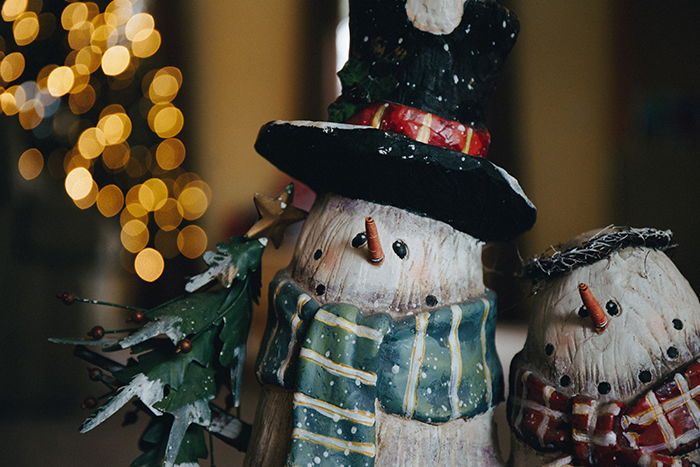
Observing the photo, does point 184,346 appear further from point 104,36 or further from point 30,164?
point 104,36

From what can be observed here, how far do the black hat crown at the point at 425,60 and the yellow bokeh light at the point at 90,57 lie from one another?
149cm

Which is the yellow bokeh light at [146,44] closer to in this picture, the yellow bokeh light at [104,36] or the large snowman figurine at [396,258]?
the yellow bokeh light at [104,36]

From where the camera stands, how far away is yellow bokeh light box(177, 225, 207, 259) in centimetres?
242

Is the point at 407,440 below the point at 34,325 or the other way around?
the other way around

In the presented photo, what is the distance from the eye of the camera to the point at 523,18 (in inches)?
68.0

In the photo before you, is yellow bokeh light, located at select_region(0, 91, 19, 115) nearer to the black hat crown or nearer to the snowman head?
the black hat crown

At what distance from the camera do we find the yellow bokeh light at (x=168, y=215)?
2354mm

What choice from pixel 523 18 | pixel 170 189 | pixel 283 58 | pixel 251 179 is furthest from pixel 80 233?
pixel 523 18

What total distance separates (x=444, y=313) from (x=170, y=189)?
1.77m

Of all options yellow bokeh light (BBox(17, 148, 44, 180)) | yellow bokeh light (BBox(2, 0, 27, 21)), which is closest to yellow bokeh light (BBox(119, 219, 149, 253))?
yellow bokeh light (BBox(17, 148, 44, 180))

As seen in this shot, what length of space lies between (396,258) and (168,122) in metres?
1.80

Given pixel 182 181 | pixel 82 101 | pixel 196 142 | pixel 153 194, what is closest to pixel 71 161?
pixel 82 101

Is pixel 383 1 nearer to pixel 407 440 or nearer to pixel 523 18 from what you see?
pixel 407 440

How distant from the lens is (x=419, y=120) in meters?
0.76
